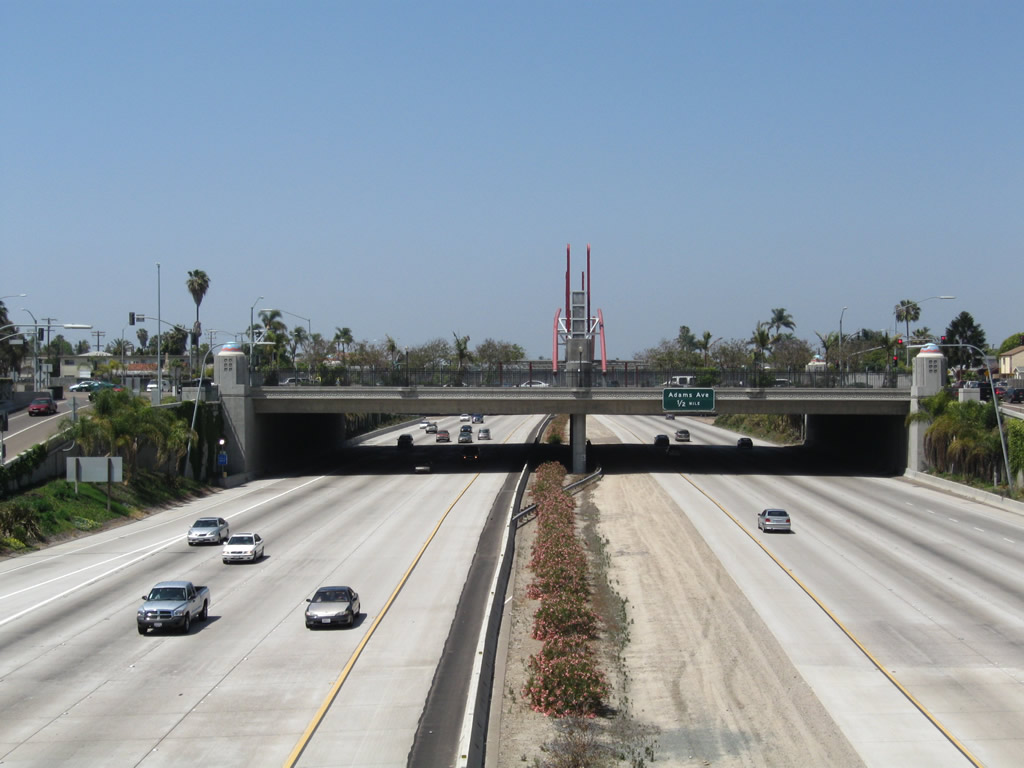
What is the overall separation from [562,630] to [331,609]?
706 centimetres

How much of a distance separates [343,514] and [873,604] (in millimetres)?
30613

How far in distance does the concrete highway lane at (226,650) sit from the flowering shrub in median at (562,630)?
2908 millimetres

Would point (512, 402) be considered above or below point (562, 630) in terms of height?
above

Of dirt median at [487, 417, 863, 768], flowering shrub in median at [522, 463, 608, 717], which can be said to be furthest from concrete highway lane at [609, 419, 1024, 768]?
flowering shrub in median at [522, 463, 608, 717]

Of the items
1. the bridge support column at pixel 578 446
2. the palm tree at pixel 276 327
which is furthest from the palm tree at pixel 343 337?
the bridge support column at pixel 578 446

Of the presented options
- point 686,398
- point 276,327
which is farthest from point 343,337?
point 686,398

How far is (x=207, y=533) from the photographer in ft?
149

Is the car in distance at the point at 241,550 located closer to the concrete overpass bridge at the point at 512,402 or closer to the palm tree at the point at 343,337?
the concrete overpass bridge at the point at 512,402

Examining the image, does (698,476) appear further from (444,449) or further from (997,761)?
(997,761)

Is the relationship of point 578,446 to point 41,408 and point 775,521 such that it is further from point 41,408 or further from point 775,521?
point 41,408

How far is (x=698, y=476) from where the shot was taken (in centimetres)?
7431

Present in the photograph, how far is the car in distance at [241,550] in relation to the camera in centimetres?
4147

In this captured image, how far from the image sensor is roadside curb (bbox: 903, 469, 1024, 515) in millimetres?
57575

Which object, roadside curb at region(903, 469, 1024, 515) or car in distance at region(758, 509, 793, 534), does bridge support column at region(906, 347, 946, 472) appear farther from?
car in distance at region(758, 509, 793, 534)
